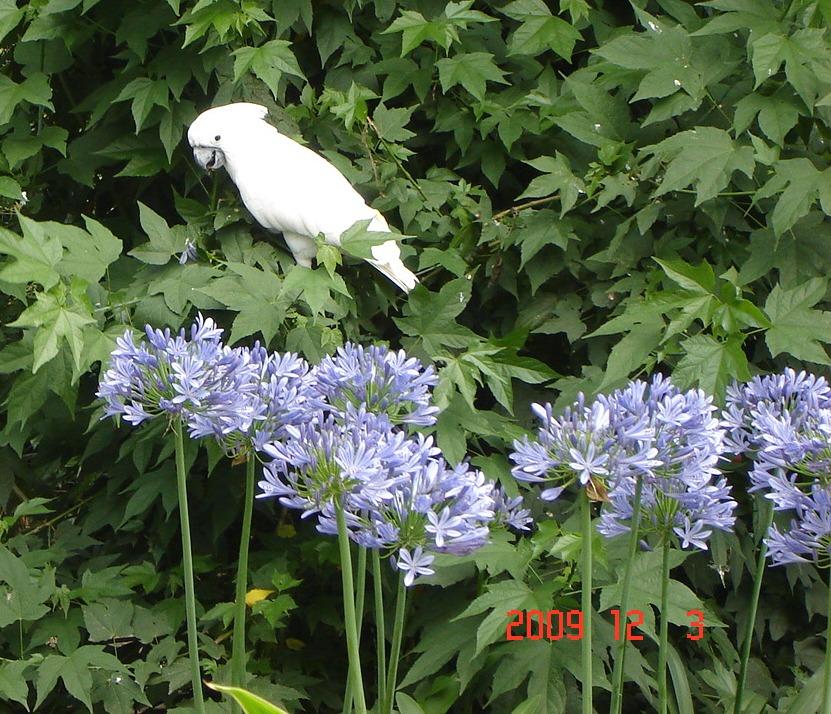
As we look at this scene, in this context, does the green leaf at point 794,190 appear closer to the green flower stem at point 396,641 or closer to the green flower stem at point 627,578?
the green flower stem at point 627,578

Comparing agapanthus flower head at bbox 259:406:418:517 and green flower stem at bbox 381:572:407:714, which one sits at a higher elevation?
agapanthus flower head at bbox 259:406:418:517

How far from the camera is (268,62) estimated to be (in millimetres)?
2227

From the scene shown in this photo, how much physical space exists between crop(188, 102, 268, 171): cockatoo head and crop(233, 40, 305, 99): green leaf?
0.09 metres

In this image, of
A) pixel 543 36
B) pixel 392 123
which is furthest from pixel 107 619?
pixel 543 36

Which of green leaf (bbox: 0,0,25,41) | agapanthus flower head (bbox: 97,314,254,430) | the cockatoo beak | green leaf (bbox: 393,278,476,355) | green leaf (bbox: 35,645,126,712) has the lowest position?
green leaf (bbox: 35,645,126,712)

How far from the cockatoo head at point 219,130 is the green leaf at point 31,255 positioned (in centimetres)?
35

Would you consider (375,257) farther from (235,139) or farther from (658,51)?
(658,51)

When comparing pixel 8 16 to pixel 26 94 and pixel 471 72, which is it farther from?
pixel 471 72

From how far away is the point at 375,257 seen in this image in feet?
7.00

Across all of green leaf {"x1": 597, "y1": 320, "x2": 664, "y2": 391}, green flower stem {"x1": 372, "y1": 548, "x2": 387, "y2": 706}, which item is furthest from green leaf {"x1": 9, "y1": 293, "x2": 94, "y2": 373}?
green leaf {"x1": 597, "y1": 320, "x2": 664, "y2": 391}

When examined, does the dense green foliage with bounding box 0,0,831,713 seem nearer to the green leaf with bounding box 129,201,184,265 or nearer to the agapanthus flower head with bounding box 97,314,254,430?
the green leaf with bounding box 129,201,184,265

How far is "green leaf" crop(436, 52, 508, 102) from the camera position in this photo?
7.93 feet

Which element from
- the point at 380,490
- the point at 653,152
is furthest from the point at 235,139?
the point at 380,490

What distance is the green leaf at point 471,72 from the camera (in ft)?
7.93
